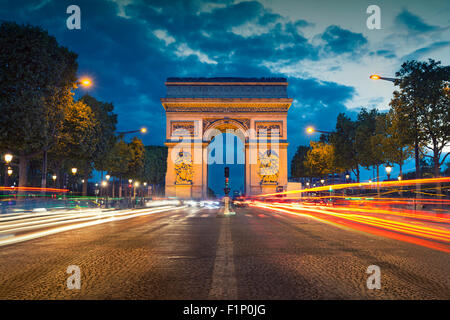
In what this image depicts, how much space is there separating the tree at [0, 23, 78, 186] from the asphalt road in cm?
1779

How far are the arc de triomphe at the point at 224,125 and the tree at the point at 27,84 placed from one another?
25382 mm

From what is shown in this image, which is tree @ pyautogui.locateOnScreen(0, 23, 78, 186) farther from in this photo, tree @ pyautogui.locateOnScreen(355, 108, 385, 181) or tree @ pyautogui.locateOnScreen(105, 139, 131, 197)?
tree @ pyautogui.locateOnScreen(355, 108, 385, 181)

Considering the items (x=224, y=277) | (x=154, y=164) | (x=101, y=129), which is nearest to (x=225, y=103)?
(x=101, y=129)

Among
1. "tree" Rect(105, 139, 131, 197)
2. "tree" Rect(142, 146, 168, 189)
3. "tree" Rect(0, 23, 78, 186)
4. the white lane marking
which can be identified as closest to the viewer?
the white lane marking

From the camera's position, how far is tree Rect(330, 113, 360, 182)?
48009 millimetres

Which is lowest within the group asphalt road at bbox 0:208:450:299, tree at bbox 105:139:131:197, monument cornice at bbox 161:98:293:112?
asphalt road at bbox 0:208:450:299

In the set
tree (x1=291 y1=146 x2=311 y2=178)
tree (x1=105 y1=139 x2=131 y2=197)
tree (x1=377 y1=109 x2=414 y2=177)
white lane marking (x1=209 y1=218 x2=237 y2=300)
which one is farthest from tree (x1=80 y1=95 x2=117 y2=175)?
tree (x1=291 y1=146 x2=311 y2=178)

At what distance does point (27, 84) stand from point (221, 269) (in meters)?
23.0

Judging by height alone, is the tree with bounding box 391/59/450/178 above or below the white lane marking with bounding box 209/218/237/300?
above

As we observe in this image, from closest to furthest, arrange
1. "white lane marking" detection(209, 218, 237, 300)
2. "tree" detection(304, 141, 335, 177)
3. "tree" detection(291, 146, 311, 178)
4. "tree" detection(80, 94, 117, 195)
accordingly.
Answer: "white lane marking" detection(209, 218, 237, 300) → "tree" detection(80, 94, 117, 195) → "tree" detection(304, 141, 335, 177) → "tree" detection(291, 146, 311, 178)

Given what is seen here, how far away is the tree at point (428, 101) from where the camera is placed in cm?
2470

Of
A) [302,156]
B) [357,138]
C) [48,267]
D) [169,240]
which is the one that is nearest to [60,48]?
[169,240]
